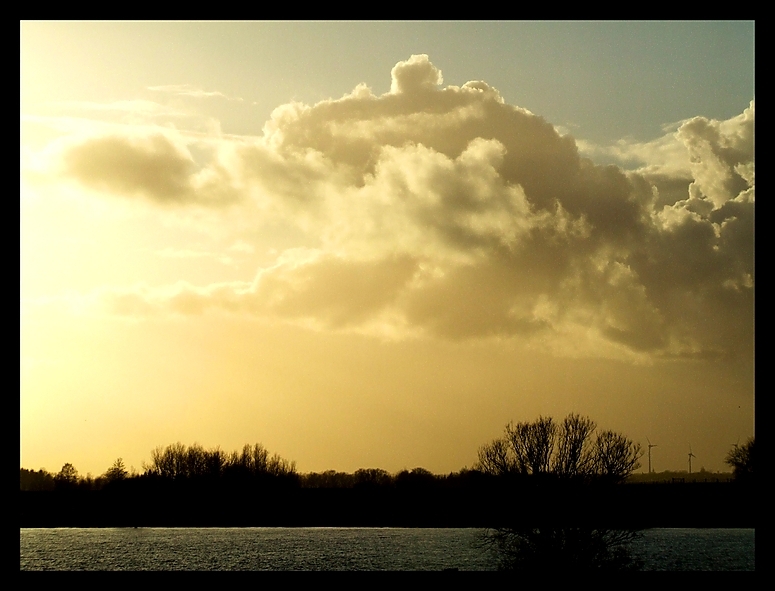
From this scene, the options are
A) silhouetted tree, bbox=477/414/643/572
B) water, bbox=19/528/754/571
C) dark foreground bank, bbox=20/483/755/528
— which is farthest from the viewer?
dark foreground bank, bbox=20/483/755/528

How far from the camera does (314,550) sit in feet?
170

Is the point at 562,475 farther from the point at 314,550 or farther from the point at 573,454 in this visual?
the point at 314,550

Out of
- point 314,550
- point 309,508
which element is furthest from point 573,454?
point 309,508

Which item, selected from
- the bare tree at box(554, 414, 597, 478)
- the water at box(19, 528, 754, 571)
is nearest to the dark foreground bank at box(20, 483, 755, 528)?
the water at box(19, 528, 754, 571)

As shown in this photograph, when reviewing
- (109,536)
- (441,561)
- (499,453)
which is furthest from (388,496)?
(499,453)

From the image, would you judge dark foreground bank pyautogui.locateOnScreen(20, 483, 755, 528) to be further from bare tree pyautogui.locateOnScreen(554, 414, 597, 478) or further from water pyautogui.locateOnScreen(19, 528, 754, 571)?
bare tree pyautogui.locateOnScreen(554, 414, 597, 478)

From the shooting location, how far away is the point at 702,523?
65.8m

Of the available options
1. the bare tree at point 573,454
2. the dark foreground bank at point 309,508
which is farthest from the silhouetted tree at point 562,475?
the dark foreground bank at point 309,508

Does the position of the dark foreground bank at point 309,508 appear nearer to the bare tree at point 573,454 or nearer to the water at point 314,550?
the water at point 314,550

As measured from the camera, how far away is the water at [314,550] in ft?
Result: 136

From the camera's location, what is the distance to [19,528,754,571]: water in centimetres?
4134
